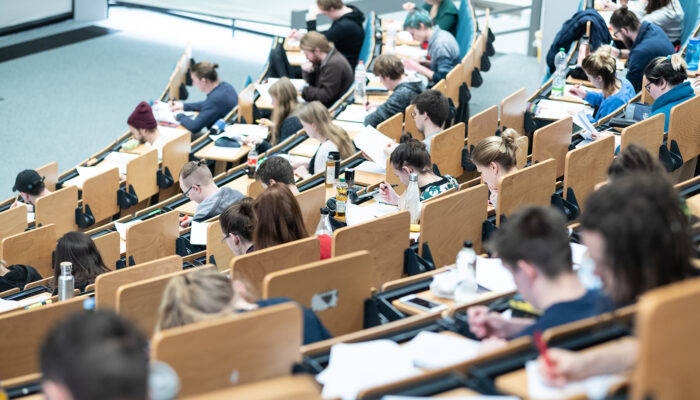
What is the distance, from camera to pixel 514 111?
236 inches

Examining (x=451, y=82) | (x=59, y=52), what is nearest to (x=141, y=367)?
(x=451, y=82)

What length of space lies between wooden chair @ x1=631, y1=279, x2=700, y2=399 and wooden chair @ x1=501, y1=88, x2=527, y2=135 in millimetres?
4105

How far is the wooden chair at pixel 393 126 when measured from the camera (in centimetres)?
589

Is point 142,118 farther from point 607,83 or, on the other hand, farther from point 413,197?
point 607,83

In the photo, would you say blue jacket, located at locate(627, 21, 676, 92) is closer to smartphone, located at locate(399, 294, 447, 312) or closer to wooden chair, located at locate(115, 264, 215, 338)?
smartphone, located at locate(399, 294, 447, 312)

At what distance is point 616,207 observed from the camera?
2.10 meters

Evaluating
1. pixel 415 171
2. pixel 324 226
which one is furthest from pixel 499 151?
pixel 324 226

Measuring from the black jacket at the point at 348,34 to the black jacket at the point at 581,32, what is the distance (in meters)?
2.12

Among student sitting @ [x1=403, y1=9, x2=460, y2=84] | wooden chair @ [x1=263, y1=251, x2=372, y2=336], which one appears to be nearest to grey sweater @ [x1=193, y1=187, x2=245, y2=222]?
wooden chair @ [x1=263, y1=251, x2=372, y2=336]

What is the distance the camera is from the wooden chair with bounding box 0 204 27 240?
18.6 ft

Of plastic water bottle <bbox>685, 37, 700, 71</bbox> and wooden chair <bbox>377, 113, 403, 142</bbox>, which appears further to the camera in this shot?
plastic water bottle <bbox>685, 37, 700, 71</bbox>

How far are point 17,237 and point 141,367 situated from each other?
368 cm

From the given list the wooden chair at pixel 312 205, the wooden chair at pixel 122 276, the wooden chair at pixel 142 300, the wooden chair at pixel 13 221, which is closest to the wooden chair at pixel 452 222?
the wooden chair at pixel 312 205

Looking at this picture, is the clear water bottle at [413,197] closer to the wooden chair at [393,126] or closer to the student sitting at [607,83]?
the wooden chair at [393,126]
